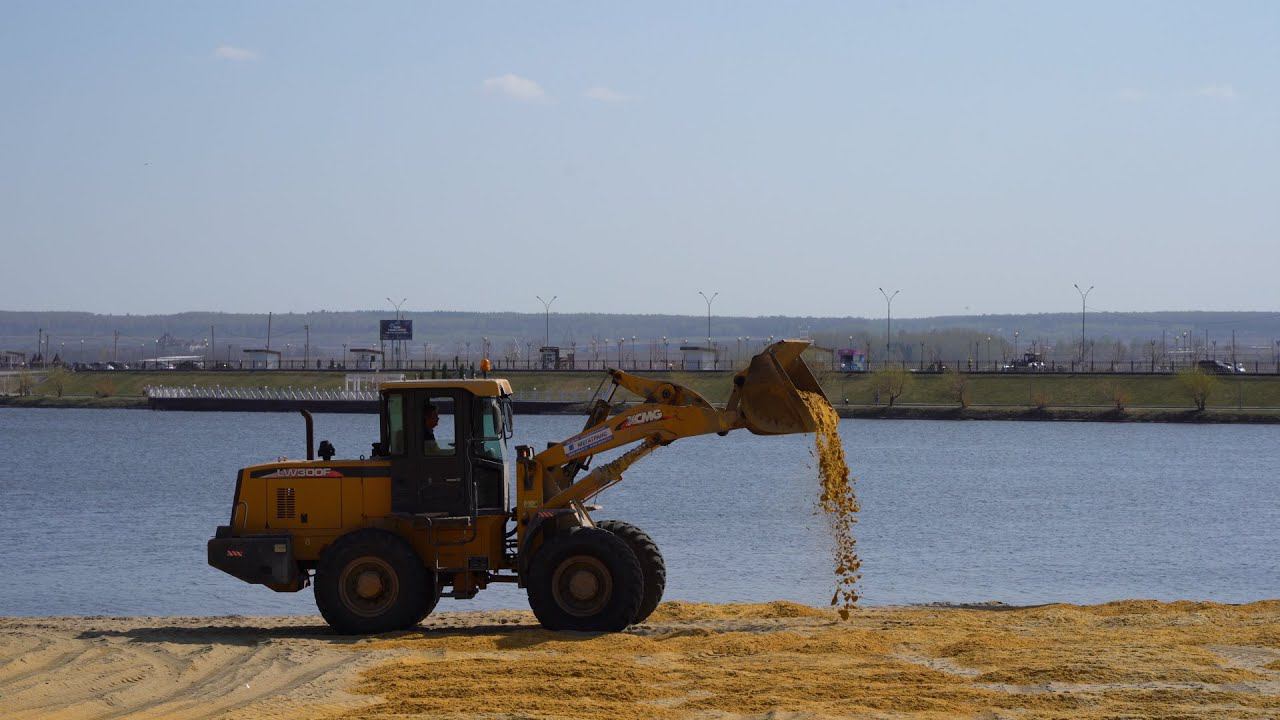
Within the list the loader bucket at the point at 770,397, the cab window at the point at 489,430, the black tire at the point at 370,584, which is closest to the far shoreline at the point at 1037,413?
the cab window at the point at 489,430

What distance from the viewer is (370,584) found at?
60.2 ft

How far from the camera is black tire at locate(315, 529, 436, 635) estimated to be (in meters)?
18.2

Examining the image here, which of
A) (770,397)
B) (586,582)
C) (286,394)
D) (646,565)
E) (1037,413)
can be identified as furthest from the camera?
(286,394)

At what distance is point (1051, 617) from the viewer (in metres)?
20.3

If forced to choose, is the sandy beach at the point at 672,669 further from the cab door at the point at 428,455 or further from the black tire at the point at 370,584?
the cab door at the point at 428,455

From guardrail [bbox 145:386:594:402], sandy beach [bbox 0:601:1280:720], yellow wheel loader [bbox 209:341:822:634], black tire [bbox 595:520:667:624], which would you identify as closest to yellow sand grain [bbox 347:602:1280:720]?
sandy beach [bbox 0:601:1280:720]

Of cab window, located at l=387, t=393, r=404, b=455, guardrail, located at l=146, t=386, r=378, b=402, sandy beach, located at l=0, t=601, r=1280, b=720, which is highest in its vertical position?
cab window, located at l=387, t=393, r=404, b=455

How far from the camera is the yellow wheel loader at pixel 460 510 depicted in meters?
18.2

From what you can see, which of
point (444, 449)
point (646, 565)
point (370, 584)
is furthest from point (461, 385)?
point (646, 565)

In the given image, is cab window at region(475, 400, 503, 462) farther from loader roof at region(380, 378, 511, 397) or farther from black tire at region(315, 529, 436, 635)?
black tire at region(315, 529, 436, 635)

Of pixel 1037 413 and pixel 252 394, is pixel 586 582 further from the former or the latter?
pixel 252 394

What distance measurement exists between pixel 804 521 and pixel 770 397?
2227 cm

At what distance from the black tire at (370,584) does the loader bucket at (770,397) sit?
4241 mm

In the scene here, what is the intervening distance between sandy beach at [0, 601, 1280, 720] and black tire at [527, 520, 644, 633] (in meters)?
0.35
